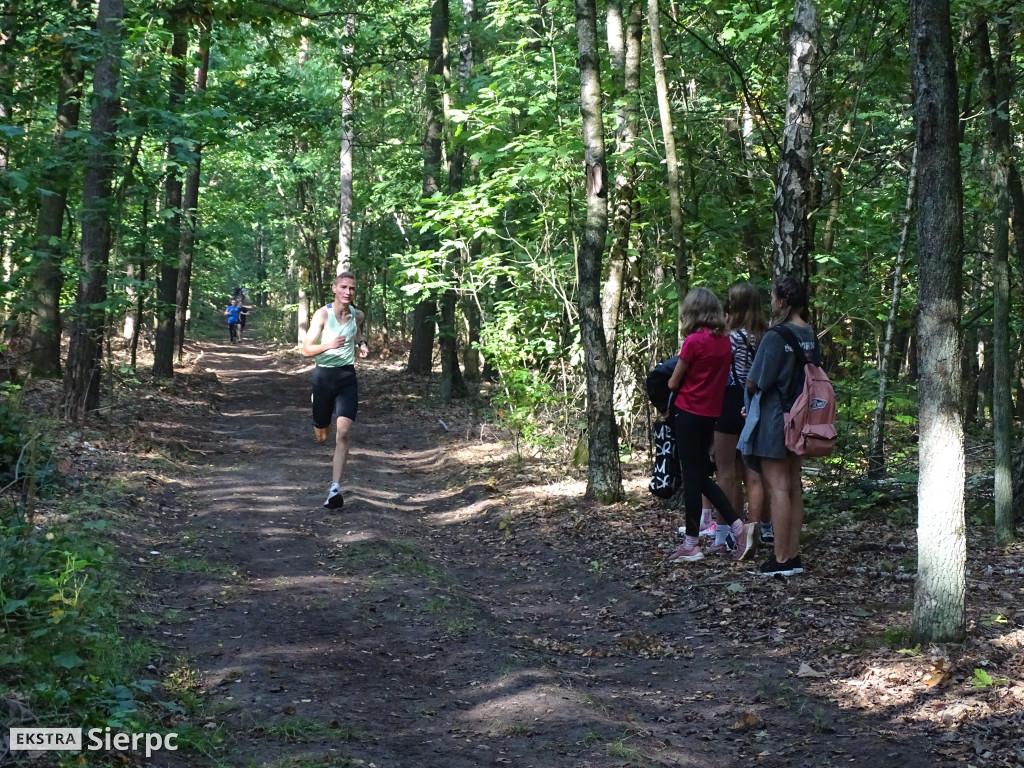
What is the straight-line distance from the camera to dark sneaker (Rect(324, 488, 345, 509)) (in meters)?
9.42

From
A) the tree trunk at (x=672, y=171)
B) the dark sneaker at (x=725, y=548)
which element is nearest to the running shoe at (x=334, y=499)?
the dark sneaker at (x=725, y=548)

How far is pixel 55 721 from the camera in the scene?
3.66 meters

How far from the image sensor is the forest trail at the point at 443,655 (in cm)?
436

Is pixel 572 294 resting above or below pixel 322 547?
above

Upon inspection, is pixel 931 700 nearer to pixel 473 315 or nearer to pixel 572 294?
pixel 572 294

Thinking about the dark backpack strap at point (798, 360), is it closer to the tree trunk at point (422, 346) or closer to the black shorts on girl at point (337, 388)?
the black shorts on girl at point (337, 388)

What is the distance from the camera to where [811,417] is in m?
6.66

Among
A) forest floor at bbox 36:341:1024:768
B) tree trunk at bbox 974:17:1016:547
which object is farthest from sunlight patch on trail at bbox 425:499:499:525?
tree trunk at bbox 974:17:1016:547

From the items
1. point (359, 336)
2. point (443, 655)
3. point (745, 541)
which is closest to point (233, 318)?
point (359, 336)

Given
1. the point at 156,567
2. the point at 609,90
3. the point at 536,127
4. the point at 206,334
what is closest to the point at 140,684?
the point at 156,567

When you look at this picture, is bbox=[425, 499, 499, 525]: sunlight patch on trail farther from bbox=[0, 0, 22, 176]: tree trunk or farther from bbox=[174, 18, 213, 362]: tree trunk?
bbox=[174, 18, 213, 362]: tree trunk

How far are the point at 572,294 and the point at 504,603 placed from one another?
631 centimetres

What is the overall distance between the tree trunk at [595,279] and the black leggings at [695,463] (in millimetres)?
1935

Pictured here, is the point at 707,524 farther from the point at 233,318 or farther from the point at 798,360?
the point at 233,318
